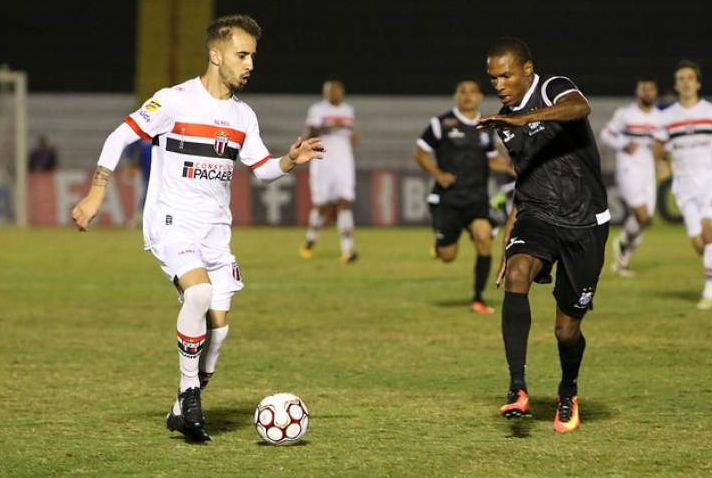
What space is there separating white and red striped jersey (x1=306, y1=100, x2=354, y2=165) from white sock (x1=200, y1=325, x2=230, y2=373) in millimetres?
12942

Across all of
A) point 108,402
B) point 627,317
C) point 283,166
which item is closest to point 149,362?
point 108,402

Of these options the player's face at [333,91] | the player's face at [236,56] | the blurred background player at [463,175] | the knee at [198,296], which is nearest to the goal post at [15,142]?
the player's face at [333,91]

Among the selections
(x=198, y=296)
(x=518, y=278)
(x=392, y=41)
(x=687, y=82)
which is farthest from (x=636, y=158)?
(x=392, y=41)

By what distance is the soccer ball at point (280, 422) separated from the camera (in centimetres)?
665

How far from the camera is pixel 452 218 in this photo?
42.9 feet

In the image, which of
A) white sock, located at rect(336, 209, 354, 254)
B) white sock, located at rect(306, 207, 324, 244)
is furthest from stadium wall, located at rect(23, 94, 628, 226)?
white sock, located at rect(336, 209, 354, 254)

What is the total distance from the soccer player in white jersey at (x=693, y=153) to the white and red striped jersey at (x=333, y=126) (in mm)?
7548

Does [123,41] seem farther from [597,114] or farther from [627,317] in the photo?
[627,317]

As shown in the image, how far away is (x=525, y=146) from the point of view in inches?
277

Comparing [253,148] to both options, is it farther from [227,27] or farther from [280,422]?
[280,422]

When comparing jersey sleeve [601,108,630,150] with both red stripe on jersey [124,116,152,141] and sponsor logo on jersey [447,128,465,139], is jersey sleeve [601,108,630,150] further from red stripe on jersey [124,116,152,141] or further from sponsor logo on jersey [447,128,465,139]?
red stripe on jersey [124,116,152,141]

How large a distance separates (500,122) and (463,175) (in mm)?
6847

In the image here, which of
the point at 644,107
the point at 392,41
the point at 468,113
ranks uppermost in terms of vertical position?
the point at 392,41

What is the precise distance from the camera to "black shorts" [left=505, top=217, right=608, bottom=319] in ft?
22.6
